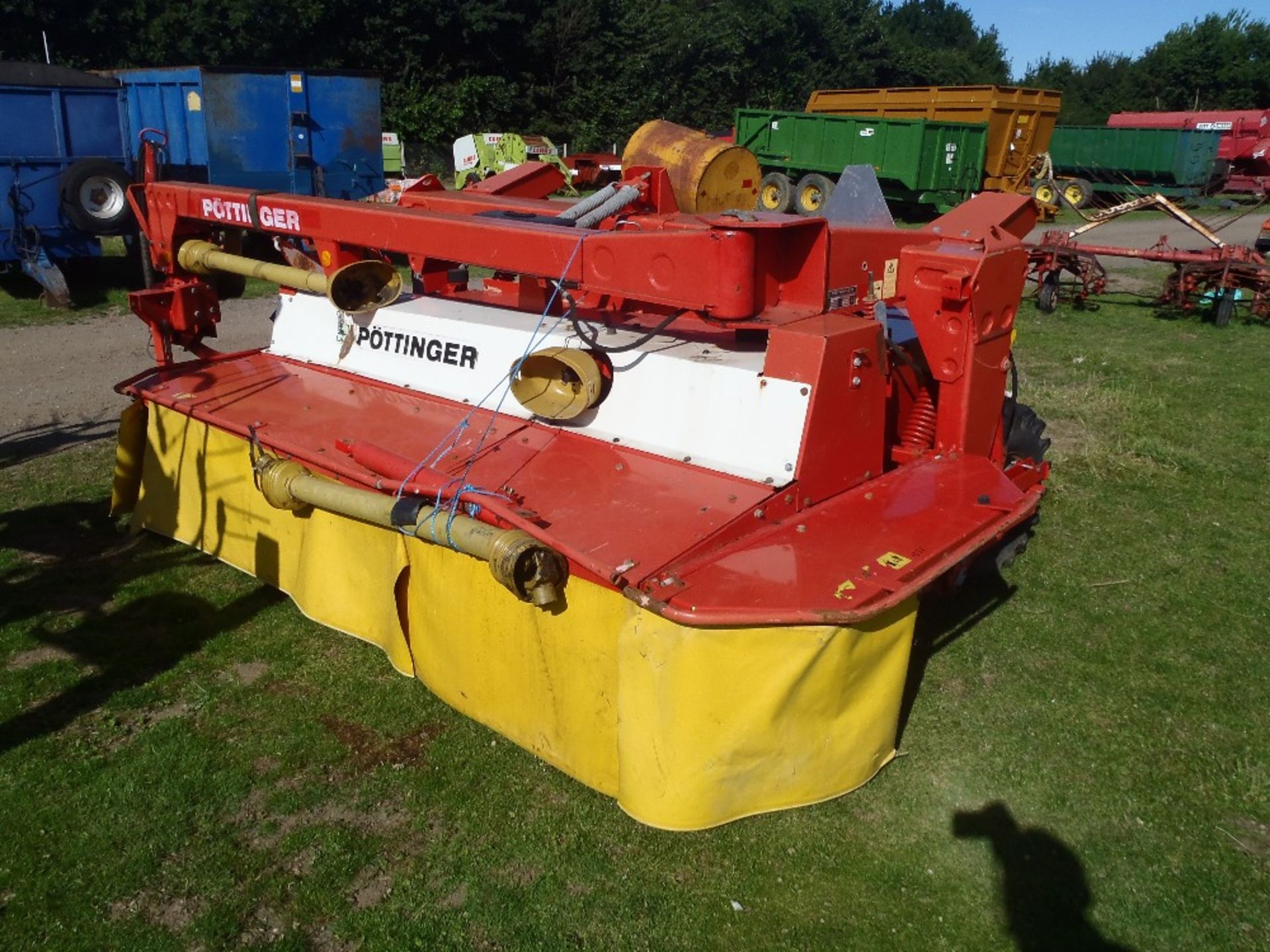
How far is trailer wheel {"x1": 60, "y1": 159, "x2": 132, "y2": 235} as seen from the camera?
35.8 ft

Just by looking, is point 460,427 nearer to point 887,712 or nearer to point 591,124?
point 887,712

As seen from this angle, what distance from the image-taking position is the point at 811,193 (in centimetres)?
1991

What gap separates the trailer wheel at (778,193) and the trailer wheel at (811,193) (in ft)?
0.55

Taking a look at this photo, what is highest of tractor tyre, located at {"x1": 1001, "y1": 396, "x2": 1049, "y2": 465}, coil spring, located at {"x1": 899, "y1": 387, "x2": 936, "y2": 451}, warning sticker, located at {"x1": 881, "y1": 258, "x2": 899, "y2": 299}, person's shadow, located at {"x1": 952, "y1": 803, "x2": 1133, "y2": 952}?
warning sticker, located at {"x1": 881, "y1": 258, "x2": 899, "y2": 299}

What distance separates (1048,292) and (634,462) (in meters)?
9.44

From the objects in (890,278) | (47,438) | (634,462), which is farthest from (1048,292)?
(47,438)

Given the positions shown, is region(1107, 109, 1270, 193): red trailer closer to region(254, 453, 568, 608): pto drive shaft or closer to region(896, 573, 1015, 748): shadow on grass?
region(896, 573, 1015, 748): shadow on grass

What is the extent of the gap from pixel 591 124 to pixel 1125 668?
1219 inches

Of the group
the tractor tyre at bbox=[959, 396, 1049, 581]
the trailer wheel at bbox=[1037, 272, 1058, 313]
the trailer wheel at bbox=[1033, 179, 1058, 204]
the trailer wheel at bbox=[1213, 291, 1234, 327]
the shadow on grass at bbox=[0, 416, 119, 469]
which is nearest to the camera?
the tractor tyre at bbox=[959, 396, 1049, 581]

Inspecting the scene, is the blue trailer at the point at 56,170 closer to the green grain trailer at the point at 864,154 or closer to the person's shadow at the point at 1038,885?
the person's shadow at the point at 1038,885

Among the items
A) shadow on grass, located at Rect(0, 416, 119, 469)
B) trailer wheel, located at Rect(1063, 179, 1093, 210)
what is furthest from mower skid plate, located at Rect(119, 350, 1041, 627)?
trailer wheel, located at Rect(1063, 179, 1093, 210)

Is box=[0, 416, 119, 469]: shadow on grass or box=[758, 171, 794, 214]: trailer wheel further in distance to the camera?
box=[758, 171, 794, 214]: trailer wheel

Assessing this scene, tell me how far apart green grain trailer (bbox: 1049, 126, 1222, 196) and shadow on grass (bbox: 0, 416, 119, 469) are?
71.9 ft

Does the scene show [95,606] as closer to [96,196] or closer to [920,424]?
[920,424]
